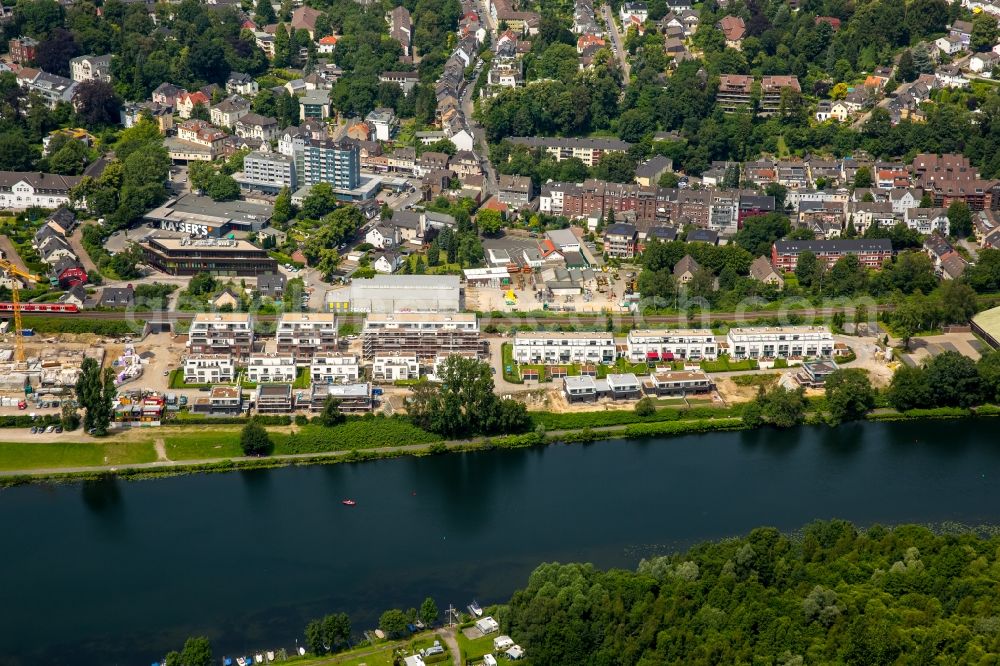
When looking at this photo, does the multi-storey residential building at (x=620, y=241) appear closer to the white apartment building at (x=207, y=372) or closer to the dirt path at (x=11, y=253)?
the white apartment building at (x=207, y=372)

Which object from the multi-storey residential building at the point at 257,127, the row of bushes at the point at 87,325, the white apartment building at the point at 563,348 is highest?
the multi-storey residential building at the point at 257,127

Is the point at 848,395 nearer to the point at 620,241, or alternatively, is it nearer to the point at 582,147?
the point at 620,241

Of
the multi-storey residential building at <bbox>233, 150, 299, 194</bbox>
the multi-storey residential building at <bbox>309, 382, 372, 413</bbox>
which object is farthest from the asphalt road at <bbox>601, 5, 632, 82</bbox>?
the multi-storey residential building at <bbox>309, 382, 372, 413</bbox>

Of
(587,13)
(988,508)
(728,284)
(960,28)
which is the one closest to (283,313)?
(728,284)

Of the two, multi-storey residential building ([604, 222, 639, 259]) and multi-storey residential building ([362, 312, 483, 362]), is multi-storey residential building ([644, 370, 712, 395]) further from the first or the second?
multi-storey residential building ([604, 222, 639, 259])

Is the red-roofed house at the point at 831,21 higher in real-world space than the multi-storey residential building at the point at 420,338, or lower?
higher

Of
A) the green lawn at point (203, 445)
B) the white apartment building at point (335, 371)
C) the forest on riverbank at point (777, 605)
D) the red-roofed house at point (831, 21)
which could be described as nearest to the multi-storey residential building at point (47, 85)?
the white apartment building at point (335, 371)
